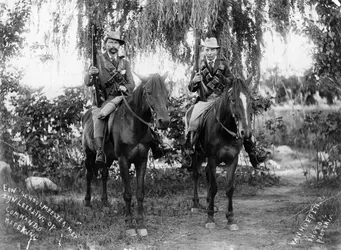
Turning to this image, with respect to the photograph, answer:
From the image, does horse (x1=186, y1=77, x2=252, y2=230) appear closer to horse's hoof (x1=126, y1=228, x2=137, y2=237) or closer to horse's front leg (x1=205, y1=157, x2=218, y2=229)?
horse's front leg (x1=205, y1=157, x2=218, y2=229)

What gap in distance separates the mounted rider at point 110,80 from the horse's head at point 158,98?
3.25ft

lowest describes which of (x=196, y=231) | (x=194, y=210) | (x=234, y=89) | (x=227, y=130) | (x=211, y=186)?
(x=194, y=210)

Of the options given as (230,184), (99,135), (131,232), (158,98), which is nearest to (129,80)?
(99,135)

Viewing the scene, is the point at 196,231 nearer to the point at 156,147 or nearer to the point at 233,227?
the point at 233,227

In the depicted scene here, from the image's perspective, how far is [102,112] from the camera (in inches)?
265

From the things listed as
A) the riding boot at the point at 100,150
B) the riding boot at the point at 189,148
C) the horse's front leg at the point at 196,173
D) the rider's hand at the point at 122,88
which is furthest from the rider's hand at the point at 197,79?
the riding boot at the point at 100,150

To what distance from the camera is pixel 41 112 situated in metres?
9.94

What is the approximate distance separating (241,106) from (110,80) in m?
2.25

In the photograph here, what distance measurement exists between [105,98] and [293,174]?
6.53 meters

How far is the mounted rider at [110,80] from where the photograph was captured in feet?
22.9

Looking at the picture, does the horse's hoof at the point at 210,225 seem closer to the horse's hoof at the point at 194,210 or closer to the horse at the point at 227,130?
the horse at the point at 227,130

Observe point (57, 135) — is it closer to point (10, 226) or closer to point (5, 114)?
point (5, 114)

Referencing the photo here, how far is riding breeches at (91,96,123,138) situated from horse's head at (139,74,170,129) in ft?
2.80

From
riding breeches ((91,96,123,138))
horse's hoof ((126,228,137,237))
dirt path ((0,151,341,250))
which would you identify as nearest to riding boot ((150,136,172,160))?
riding breeches ((91,96,123,138))
